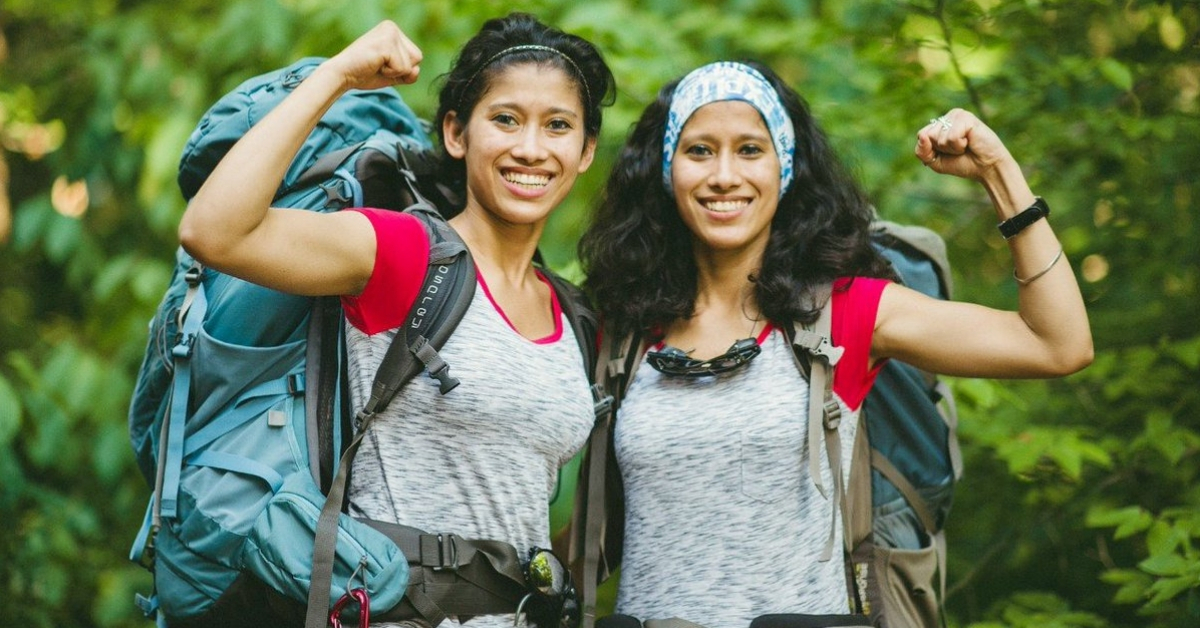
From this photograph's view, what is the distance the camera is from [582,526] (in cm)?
302

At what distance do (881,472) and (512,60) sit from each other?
1.54 m

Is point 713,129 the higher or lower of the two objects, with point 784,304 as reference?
higher

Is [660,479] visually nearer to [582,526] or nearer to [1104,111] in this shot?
[582,526]

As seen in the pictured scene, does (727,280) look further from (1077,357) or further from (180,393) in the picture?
(180,393)

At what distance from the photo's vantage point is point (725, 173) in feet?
9.51

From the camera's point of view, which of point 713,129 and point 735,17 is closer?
point 713,129

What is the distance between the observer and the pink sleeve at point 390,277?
8.08 feet

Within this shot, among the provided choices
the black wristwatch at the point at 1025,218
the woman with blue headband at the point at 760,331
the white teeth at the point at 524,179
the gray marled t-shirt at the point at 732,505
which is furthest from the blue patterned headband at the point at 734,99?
the black wristwatch at the point at 1025,218

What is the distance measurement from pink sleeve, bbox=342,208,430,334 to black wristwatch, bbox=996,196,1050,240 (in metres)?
1.38

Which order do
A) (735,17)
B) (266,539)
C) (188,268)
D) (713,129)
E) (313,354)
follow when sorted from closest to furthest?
(266,539)
(313,354)
(188,268)
(713,129)
(735,17)

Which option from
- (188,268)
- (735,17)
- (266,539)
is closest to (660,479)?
(266,539)

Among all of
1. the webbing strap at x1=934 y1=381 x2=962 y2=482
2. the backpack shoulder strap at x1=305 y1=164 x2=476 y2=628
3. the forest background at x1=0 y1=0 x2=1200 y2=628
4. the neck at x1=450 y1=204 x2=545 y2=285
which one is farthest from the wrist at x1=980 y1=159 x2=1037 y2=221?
the backpack shoulder strap at x1=305 y1=164 x2=476 y2=628

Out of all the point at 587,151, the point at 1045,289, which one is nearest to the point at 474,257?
the point at 587,151

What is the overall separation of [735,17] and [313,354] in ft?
11.0
